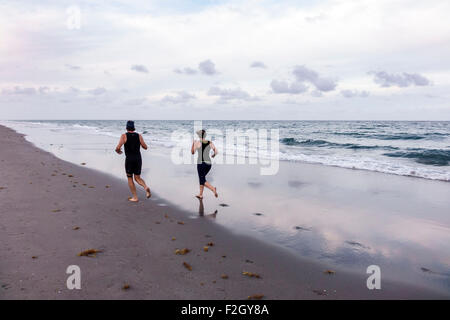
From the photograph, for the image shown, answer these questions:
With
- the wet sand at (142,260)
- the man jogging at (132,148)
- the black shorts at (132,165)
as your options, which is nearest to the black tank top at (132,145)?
the man jogging at (132,148)

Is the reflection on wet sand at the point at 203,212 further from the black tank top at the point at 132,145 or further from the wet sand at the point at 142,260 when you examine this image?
the black tank top at the point at 132,145

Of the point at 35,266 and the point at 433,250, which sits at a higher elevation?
the point at 35,266

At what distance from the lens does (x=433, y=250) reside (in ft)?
18.4

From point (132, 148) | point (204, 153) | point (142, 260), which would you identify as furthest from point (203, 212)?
point (142, 260)

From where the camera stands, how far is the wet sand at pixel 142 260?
3828 mm

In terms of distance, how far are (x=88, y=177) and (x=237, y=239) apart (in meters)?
7.53

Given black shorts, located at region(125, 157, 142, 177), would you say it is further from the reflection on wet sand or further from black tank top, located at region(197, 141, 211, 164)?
the reflection on wet sand

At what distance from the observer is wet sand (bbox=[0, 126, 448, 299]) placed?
3828 mm

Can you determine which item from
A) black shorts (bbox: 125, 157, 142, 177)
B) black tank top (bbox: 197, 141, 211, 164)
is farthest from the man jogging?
black tank top (bbox: 197, 141, 211, 164)

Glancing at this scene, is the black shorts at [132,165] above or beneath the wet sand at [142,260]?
above

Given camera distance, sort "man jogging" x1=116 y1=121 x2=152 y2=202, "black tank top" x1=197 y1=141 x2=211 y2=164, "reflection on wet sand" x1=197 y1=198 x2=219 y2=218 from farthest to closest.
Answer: "black tank top" x1=197 y1=141 x2=211 y2=164 → "man jogging" x1=116 y1=121 x2=152 y2=202 → "reflection on wet sand" x1=197 y1=198 x2=219 y2=218

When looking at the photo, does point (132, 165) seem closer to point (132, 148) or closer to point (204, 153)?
point (132, 148)
